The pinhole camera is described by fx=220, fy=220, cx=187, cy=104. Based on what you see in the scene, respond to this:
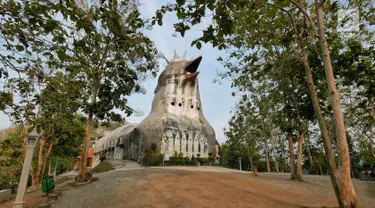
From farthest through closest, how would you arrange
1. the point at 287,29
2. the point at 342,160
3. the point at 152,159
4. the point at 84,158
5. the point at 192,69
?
the point at 192,69, the point at 152,159, the point at 84,158, the point at 287,29, the point at 342,160

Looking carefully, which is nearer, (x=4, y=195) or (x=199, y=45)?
(x=199, y=45)

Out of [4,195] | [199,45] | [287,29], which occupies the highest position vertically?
[287,29]

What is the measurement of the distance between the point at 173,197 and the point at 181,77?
20303 millimetres

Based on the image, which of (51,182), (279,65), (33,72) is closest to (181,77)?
(279,65)

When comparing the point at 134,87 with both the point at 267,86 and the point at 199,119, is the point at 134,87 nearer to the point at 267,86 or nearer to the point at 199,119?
the point at 267,86

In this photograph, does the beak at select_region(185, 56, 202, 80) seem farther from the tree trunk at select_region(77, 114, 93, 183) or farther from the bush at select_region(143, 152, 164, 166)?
the tree trunk at select_region(77, 114, 93, 183)

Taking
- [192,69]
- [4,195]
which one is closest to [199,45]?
[4,195]

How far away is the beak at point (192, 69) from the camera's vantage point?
2607 cm

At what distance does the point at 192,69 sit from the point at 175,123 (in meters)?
7.36

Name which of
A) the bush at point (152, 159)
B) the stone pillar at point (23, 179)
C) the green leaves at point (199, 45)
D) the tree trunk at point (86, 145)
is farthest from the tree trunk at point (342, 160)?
the bush at point (152, 159)

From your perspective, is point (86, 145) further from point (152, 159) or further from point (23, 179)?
point (152, 159)

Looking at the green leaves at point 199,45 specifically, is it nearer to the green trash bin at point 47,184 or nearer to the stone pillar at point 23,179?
the stone pillar at point 23,179

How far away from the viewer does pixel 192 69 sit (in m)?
27.0

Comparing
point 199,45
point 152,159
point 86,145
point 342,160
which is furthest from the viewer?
point 152,159
